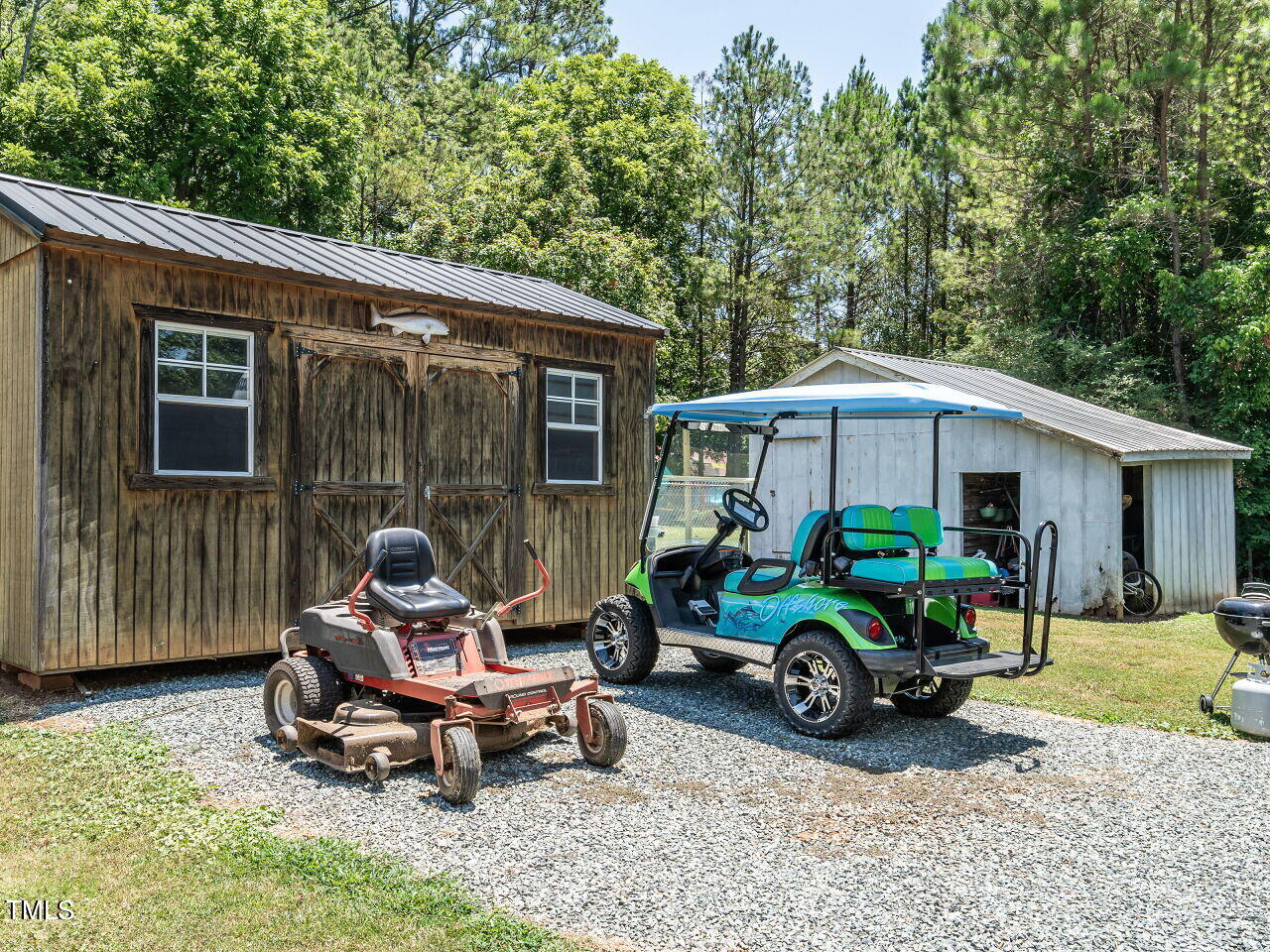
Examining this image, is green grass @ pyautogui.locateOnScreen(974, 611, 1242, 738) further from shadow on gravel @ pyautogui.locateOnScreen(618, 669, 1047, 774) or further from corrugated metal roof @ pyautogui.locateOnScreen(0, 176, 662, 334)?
corrugated metal roof @ pyautogui.locateOnScreen(0, 176, 662, 334)

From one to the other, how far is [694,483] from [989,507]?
295 inches

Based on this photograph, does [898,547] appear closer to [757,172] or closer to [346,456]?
[346,456]

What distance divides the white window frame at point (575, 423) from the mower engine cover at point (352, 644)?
3.79 meters

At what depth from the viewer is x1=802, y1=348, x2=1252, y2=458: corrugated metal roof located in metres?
12.4

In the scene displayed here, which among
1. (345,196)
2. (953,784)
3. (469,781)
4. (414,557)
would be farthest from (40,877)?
(345,196)

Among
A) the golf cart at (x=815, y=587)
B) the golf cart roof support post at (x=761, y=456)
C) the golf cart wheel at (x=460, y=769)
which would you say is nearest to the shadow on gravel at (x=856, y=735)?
the golf cart at (x=815, y=587)

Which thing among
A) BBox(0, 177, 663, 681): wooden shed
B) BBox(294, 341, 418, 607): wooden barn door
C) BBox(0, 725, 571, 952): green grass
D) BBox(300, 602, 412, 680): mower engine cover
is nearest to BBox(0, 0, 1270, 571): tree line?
BBox(0, 177, 663, 681): wooden shed

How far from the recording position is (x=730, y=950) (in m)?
3.33

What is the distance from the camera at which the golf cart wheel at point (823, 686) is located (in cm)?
595

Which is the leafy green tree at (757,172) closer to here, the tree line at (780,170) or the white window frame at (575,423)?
the tree line at (780,170)

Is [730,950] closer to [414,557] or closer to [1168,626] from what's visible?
[414,557]

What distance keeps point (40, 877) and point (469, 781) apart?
1.75m

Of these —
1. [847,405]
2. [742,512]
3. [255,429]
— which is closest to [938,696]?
[742,512]

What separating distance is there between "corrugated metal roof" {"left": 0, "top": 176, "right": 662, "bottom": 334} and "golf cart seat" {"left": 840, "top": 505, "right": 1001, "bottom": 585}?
4202 millimetres
